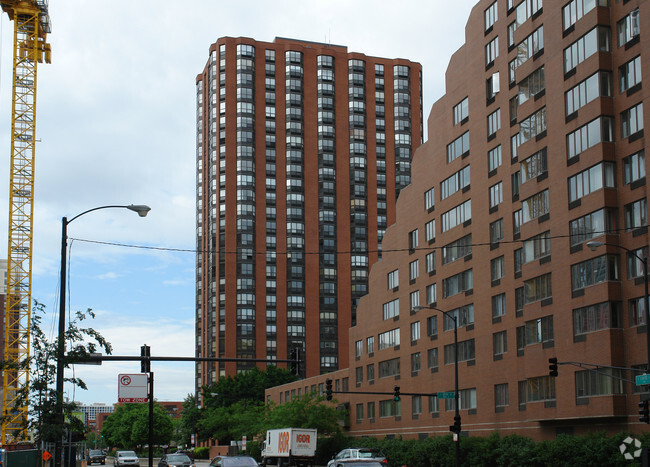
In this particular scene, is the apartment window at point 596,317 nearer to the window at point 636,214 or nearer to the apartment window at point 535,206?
the window at point 636,214

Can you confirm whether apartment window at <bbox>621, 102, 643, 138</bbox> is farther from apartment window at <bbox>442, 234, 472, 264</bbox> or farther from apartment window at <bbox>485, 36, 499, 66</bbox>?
apartment window at <bbox>442, 234, 472, 264</bbox>

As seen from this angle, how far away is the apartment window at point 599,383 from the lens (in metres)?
49.4

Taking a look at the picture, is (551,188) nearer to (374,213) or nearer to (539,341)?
(539,341)

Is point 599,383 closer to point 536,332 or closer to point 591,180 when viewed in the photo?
point 536,332

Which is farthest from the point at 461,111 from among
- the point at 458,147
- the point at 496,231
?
the point at 496,231

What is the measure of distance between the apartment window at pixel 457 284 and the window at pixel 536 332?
30.1 ft

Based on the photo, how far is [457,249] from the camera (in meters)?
72.8

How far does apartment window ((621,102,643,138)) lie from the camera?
164ft

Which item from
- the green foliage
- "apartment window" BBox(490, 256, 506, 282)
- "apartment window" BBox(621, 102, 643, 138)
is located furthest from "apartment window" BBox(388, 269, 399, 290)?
the green foliage

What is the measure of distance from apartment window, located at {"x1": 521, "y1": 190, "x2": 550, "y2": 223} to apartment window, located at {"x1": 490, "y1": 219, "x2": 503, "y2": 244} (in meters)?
4.50

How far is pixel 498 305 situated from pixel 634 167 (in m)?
A: 18.9

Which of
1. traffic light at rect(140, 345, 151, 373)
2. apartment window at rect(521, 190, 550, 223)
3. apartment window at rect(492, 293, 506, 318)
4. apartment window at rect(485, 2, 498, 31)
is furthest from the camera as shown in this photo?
apartment window at rect(485, 2, 498, 31)

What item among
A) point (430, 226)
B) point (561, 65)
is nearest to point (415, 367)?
point (430, 226)

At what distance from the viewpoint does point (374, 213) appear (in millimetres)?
165125
